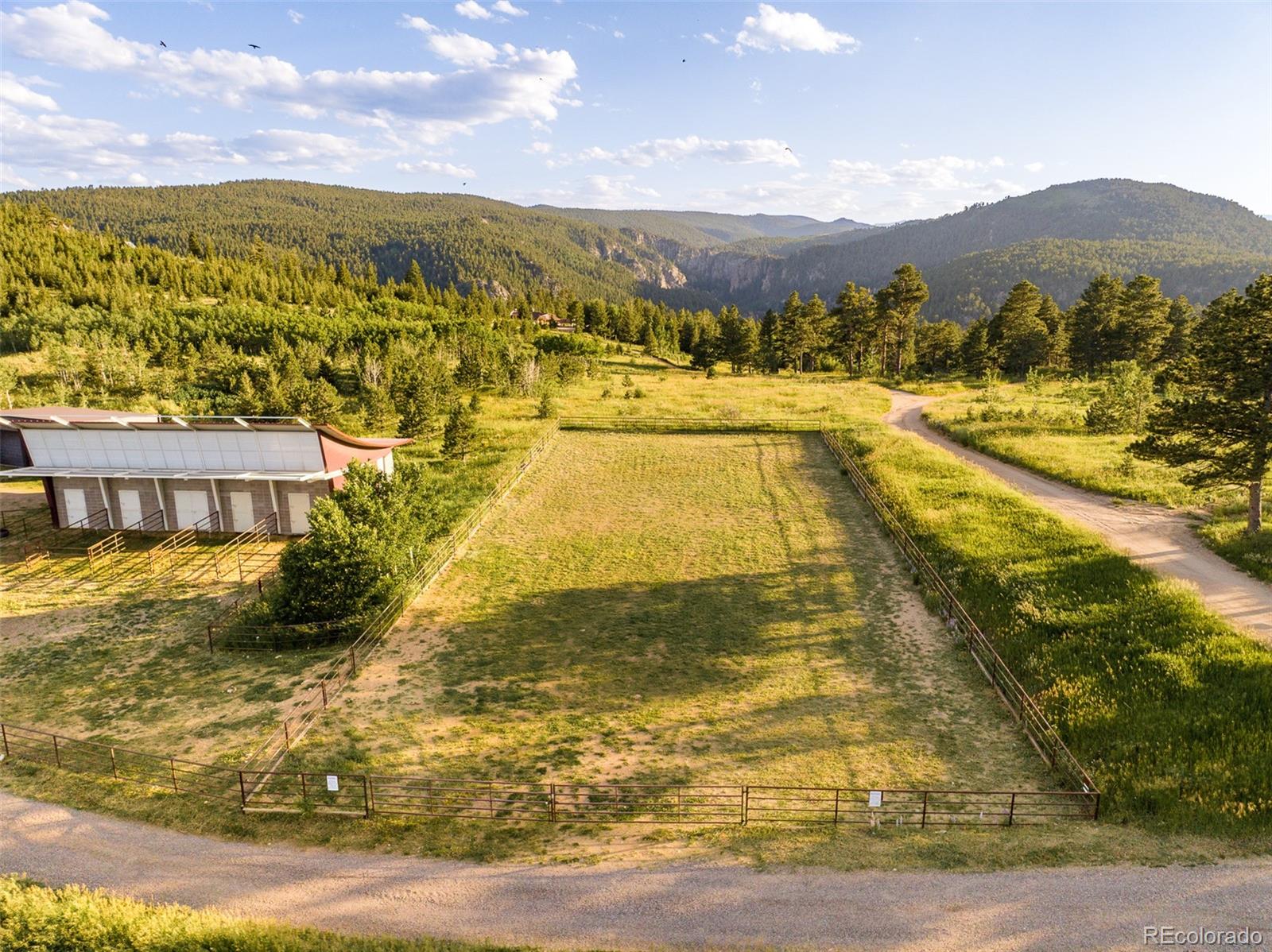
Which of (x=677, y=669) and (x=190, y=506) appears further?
(x=190, y=506)

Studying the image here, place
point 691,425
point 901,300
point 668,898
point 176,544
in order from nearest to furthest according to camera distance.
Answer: point 668,898, point 176,544, point 691,425, point 901,300

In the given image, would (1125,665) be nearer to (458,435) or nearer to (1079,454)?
(1079,454)

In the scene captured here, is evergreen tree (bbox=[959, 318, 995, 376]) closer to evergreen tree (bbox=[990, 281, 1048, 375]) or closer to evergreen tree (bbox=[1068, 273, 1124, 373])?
evergreen tree (bbox=[990, 281, 1048, 375])

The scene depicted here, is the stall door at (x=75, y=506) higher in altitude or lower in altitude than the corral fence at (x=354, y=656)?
higher

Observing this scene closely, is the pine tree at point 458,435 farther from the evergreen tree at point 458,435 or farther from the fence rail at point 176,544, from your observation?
the fence rail at point 176,544

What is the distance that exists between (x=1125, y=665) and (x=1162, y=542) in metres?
11.1

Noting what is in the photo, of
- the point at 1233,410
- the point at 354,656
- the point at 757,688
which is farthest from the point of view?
the point at 1233,410

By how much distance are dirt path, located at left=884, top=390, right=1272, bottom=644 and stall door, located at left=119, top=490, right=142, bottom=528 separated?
42.5 metres

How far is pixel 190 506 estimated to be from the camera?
3142cm

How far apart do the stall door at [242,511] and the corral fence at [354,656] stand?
9.63 metres

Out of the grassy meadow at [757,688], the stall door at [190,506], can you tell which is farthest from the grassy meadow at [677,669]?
the stall door at [190,506]

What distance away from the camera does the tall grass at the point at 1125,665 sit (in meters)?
13.8

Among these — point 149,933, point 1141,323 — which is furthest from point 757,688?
point 1141,323

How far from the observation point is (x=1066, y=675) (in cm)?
1827
